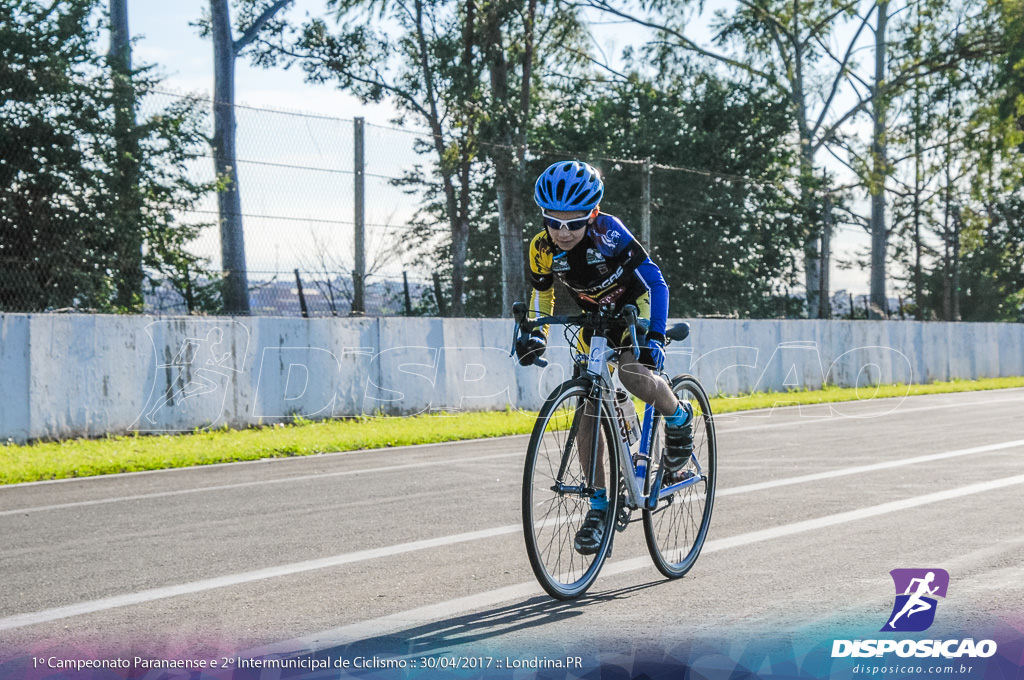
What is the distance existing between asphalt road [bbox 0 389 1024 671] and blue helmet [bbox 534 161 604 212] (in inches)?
67.3

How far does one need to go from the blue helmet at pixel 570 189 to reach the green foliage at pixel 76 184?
849 centimetres

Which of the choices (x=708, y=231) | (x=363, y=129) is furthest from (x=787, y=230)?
(x=363, y=129)

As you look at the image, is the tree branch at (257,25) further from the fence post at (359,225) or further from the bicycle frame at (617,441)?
the bicycle frame at (617,441)

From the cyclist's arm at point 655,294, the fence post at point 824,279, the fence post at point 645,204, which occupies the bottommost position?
the cyclist's arm at point 655,294

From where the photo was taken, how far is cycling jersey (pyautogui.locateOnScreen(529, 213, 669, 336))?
500 centimetres

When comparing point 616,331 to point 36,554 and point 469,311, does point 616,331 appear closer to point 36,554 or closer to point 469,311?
point 36,554

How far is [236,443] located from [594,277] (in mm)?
7147

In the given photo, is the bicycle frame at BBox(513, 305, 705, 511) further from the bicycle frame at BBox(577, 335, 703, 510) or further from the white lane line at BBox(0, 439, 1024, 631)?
the white lane line at BBox(0, 439, 1024, 631)

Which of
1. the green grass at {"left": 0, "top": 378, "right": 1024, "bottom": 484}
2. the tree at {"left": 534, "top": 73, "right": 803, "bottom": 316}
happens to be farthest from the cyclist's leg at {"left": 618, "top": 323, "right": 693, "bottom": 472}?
the tree at {"left": 534, "top": 73, "right": 803, "bottom": 316}

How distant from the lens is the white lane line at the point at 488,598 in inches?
164

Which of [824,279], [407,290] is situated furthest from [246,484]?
[824,279]

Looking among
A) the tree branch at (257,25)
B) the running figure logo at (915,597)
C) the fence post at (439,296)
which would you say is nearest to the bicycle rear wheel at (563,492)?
the running figure logo at (915,597)

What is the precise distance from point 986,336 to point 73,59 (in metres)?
21.5

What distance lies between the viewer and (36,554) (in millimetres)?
6016
